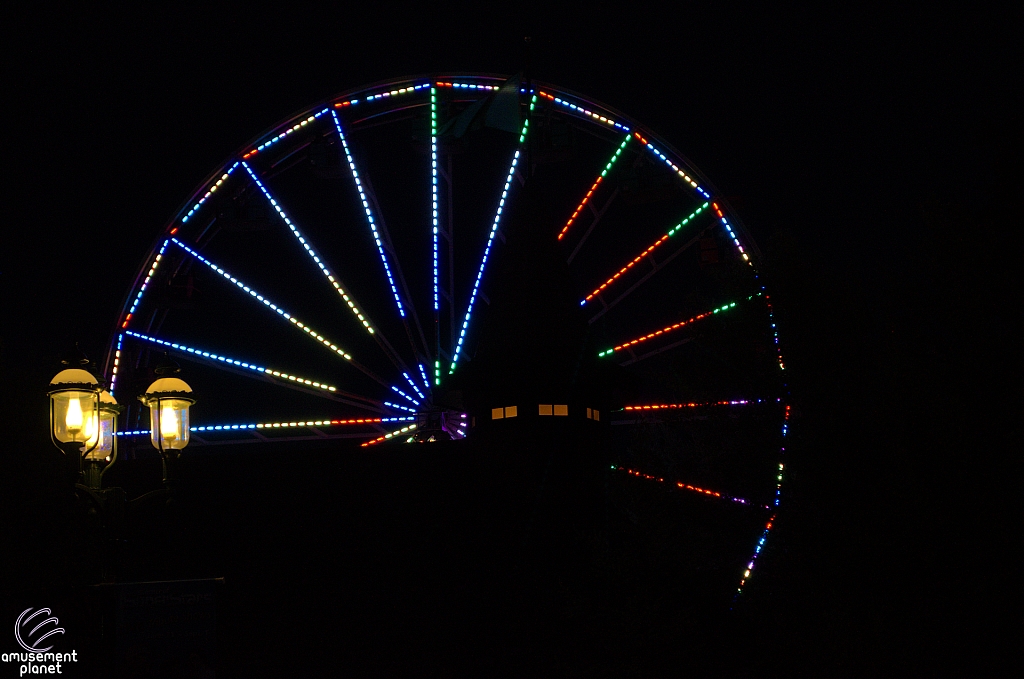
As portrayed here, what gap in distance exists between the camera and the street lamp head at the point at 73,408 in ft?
30.2

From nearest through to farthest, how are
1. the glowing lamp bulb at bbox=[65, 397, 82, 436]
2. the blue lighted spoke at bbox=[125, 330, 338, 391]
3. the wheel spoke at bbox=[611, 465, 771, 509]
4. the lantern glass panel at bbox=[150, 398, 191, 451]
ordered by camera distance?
the glowing lamp bulb at bbox=[65, 397, 82, 436] → the lantern glass panel at bbox=[150, 398, 191, 451] → the wheel spoke at bbox=[611, 465, 771, 509] → the blue lighted spoke at bbox=[125, 330, 338, 391]

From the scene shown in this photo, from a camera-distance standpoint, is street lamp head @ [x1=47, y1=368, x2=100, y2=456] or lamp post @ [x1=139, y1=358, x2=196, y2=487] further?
lamp post @ [x1=139, y1=358, x2=196, y2=487]

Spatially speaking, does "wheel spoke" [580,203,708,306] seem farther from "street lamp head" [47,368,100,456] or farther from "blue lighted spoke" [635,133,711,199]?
"street lamp head" [47,368,100,456]

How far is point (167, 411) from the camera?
383 inches

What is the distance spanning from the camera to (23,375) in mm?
27594

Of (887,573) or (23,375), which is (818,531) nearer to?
(887,573)

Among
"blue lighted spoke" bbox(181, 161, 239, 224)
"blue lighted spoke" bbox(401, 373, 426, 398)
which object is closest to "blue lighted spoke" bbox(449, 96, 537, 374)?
"blue lighted spoke" bbox(401, 373, 426, 398)

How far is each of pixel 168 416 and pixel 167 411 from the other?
44 millimetres

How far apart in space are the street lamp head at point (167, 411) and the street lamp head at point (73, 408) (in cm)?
53

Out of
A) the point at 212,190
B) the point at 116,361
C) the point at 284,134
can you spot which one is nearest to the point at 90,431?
the point at 116,361

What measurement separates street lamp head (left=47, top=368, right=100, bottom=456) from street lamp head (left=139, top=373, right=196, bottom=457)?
529 millimetres

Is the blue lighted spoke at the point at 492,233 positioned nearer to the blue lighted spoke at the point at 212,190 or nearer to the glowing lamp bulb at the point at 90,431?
the blue lighted spoke at the point at 212,190

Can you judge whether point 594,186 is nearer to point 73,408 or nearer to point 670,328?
point 670,328

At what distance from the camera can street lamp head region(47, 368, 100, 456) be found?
922cm
